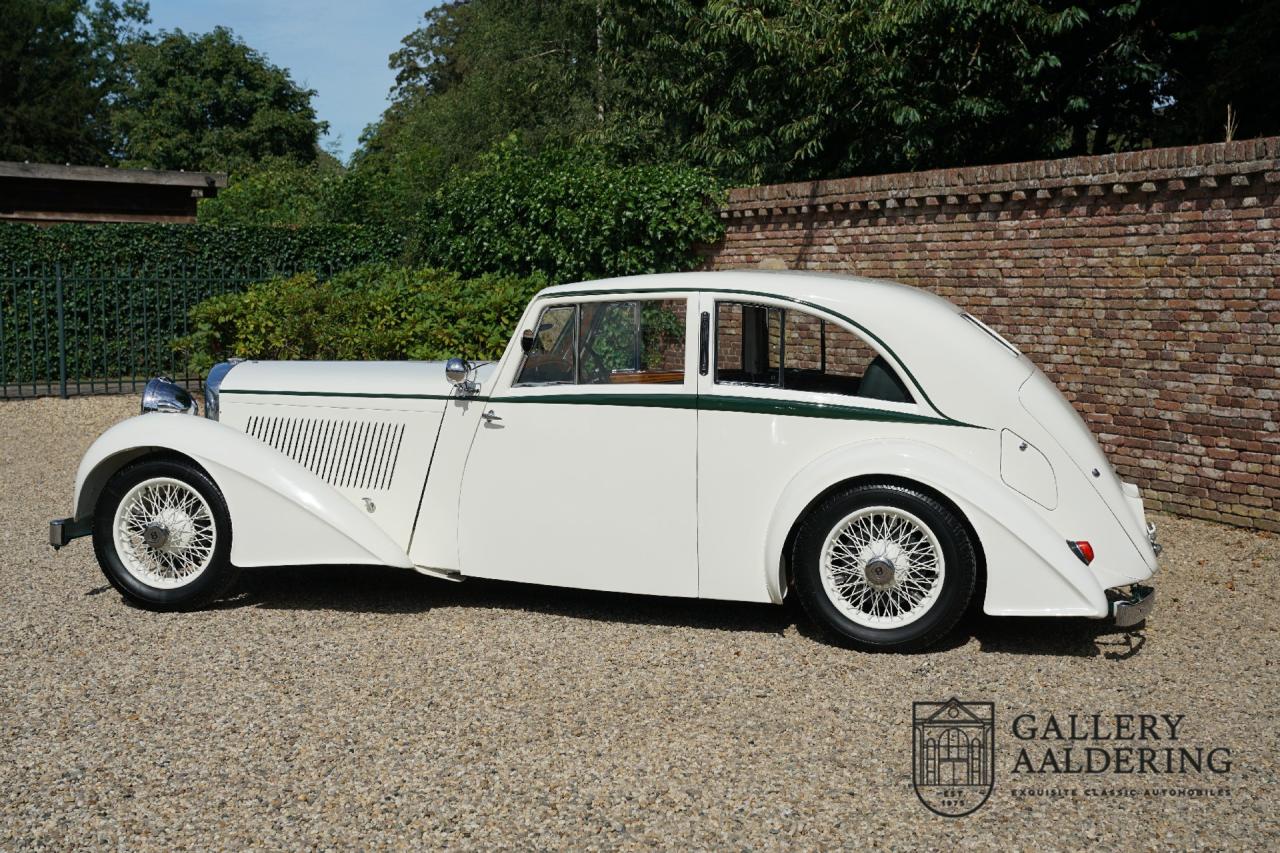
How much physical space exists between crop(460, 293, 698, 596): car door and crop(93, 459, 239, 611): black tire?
118 centimetres

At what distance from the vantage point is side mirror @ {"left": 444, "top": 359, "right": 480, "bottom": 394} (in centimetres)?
525

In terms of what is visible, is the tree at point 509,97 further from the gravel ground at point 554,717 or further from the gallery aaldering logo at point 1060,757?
the gallery aaldering logo at point 1060,757

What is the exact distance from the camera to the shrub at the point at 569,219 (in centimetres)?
1190

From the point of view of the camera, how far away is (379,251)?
59.1 ft

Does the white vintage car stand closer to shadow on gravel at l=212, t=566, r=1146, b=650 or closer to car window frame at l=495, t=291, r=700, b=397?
car window frame at l=495, t=291, r=700, b=397

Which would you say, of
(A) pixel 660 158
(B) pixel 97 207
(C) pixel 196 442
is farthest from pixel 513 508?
(B) pixel 97 207

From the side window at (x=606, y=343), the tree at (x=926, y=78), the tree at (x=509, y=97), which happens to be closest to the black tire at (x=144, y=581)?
the side window at (x=606, y=343)

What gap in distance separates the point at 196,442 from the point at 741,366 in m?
2.62

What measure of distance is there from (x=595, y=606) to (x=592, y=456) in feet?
3.23

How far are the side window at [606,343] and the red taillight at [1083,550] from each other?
187cm

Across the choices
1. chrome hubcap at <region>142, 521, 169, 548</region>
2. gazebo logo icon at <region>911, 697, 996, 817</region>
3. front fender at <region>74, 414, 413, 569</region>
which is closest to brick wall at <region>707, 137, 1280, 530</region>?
front fender at <region>74, 414, 413, 569</region>

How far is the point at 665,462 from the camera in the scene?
16.7 ft

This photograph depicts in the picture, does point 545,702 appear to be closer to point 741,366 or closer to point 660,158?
point 741,366

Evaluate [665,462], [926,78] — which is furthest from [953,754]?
[926,78]
